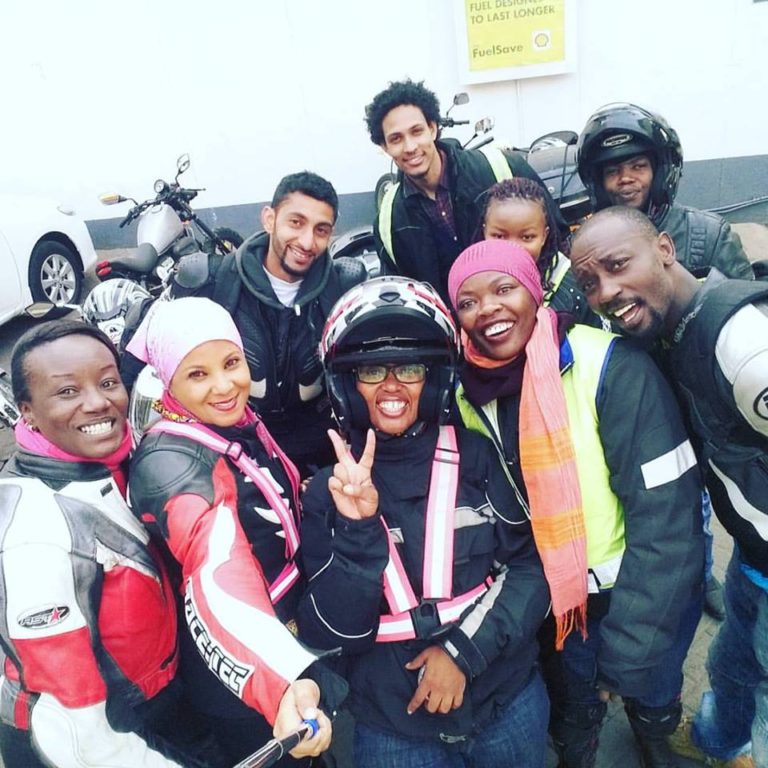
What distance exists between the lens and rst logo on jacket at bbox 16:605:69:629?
4.92ft

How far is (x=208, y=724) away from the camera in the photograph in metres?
2.18

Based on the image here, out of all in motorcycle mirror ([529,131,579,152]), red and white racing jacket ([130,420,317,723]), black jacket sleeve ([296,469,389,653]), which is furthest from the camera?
motorcycle mirror ([529,131,579,152])

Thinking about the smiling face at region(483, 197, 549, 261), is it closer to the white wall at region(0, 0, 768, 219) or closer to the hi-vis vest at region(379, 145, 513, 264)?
the hi-vis vest at region(379, 145, 513, 264)


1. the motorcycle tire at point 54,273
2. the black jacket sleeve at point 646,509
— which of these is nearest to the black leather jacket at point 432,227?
the black jacket sleeve at point 646,509

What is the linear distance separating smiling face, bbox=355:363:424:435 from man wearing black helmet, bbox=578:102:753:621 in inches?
55.3

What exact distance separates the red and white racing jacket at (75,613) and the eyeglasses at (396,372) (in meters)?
0.79

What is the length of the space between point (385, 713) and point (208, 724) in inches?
24.7

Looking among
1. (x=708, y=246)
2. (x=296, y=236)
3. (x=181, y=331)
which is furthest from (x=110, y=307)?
(x=708, y=246)

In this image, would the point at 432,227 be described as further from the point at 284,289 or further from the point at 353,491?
the point at 353,491

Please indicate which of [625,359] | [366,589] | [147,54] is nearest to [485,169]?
[625,359]

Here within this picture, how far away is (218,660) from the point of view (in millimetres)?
1566

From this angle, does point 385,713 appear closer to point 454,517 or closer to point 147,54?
point 454,517

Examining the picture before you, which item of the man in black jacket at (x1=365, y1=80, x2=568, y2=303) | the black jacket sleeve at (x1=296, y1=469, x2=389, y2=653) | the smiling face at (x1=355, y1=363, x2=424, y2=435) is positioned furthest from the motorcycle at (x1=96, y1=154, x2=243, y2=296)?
the black jacket sleeve at (x1=296, y1=469, x2=389, y2=653)

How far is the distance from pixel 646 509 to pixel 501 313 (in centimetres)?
70
